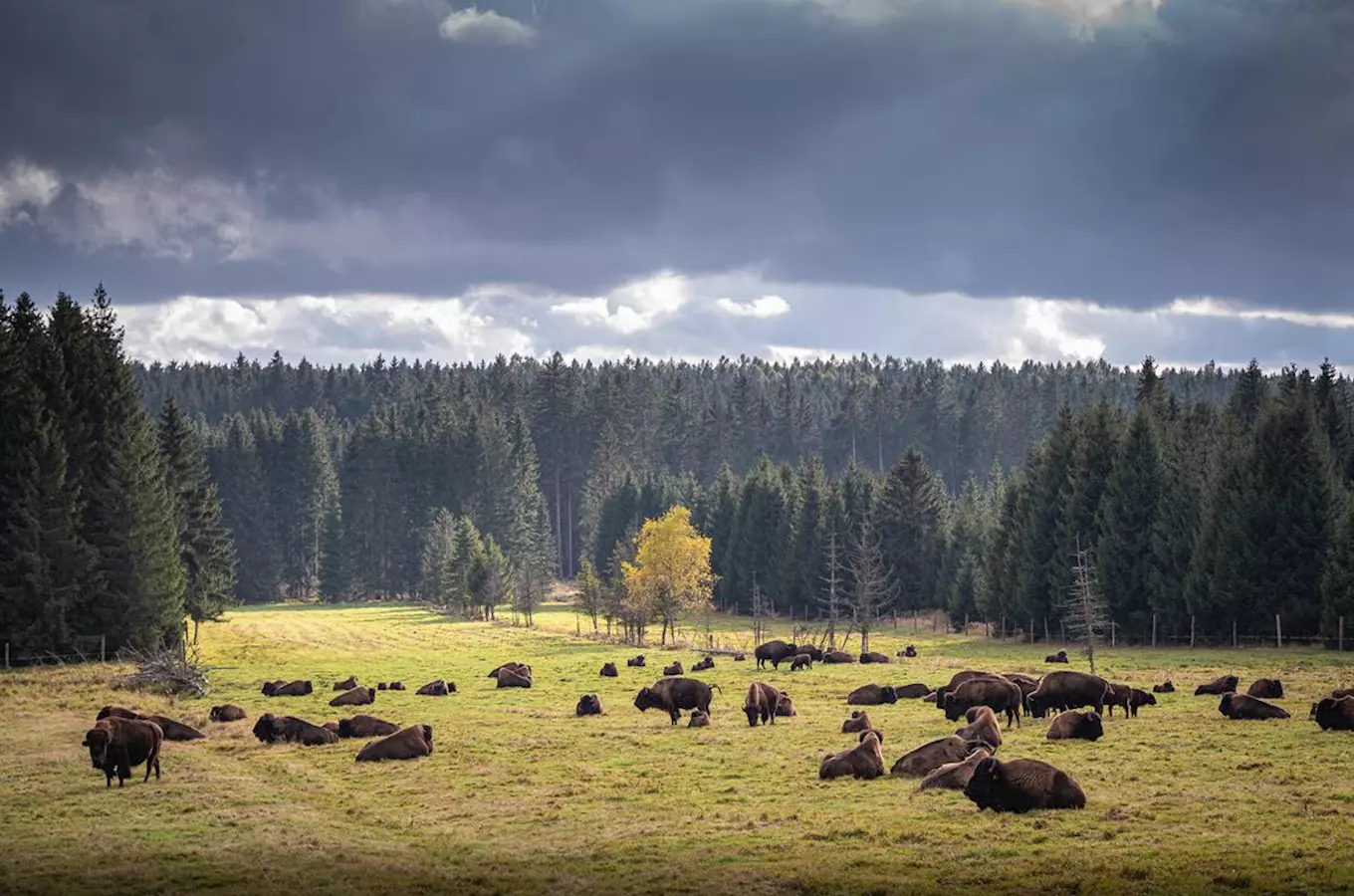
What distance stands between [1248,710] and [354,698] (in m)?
31.6

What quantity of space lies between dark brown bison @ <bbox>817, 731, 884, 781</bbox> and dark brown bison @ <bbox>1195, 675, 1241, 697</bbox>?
2079 cm

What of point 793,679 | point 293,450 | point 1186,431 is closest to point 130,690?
point 793,679

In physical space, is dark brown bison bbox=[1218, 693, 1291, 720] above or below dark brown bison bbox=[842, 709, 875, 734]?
above

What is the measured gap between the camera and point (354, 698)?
46844 mm

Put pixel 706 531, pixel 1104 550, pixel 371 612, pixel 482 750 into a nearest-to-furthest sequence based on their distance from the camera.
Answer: pixel 482 750
pixel 1104 550
pixel 371 612
pixel 706 531

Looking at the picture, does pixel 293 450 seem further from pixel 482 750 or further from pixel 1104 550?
pixel 482 750

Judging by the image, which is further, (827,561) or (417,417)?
(417,417)

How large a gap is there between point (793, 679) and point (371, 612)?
83979mm

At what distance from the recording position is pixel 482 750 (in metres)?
33.4

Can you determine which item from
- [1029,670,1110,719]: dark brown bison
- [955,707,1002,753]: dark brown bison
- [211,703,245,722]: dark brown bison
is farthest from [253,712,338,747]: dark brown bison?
[1029,670,1110,719]: dark brown bison

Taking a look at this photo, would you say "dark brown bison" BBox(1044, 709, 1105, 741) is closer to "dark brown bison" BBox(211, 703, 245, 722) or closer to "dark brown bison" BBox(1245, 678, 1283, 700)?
"dark brown bison" BBox(1245, 678, 1283, 700)

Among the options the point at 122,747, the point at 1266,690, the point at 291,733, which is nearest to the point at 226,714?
the point at 291,733

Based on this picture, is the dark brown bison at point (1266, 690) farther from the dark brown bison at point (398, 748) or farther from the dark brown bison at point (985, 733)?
the dark brown bison at point (398, 748)

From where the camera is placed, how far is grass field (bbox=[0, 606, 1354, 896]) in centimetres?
1856
